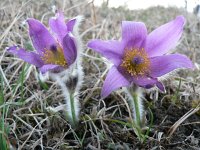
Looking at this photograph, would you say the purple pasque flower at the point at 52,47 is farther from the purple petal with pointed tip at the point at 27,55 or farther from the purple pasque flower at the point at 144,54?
the purple pasque flower at the point at 144,54

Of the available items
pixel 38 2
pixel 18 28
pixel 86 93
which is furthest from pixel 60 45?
pixel 38 2

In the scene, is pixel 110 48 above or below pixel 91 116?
above

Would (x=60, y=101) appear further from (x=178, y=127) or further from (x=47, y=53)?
(x=178, y=127)

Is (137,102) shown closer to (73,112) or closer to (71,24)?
(73,112)

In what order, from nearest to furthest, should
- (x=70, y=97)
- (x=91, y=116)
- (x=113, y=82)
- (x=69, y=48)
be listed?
1. (x=113, y=82)
2. (x=69, y=48)
3. (x=70, y=97)
4. (x=91, y=116)

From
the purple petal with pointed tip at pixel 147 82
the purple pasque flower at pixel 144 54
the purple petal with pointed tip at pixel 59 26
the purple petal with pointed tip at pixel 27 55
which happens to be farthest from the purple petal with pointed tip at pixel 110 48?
the purple petal with pointed tip at pixel 27 55

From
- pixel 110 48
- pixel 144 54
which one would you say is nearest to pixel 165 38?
pixel 144 54
